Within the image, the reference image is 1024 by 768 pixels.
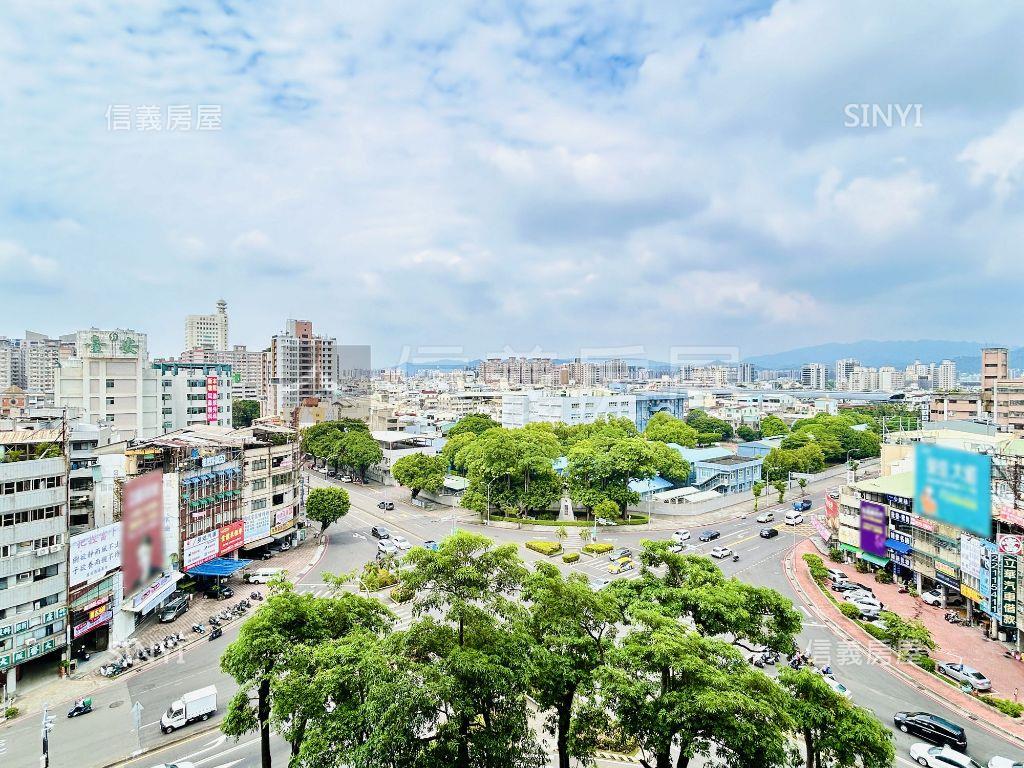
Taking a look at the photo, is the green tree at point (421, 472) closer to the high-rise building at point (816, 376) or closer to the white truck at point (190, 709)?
the white truck at point (190, 709)

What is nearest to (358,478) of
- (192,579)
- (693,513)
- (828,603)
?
(192,579)

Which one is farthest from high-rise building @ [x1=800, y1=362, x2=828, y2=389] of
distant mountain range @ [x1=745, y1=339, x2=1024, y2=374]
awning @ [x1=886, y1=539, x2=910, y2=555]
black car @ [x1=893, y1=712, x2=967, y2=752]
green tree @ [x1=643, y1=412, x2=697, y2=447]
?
black car @ [x1=893, y1=712, x2=967, y2=752]

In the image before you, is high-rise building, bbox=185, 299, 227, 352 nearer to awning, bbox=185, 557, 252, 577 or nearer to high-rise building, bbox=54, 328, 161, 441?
high-rise building, bbox=54, 328, 161, 441

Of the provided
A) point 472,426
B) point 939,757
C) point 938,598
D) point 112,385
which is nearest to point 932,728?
point 939,757

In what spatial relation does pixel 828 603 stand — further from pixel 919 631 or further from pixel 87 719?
pixel 87 719

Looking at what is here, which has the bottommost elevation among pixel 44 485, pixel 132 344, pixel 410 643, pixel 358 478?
pixel 358 478

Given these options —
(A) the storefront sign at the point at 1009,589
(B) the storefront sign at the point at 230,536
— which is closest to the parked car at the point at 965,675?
(A) the storefront sign at the point at 1009,589

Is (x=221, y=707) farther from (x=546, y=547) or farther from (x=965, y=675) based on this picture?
(x=965, y=675)
